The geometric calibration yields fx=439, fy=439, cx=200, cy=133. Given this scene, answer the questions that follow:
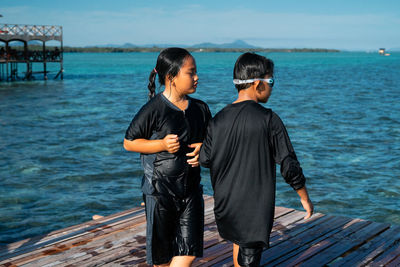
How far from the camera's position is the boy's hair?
2.90 metres

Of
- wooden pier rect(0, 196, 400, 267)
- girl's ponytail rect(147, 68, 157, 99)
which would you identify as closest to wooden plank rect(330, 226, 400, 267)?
wooden pier rect(0, 196, 400, 267)

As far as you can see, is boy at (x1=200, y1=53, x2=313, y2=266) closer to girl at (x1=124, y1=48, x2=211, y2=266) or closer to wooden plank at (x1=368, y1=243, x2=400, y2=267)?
girl at (x1=124, y1=48, x2=211, y2=266)

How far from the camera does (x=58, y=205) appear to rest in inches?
408

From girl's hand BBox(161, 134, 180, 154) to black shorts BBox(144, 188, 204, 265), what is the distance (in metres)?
0.38

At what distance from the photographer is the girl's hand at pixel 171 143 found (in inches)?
117

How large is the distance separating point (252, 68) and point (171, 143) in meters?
0.74

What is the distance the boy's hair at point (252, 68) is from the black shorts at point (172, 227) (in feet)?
3.10

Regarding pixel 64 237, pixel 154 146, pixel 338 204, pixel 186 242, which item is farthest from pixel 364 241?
pixel 338 204

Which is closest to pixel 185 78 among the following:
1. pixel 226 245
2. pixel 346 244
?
pixel 226 245

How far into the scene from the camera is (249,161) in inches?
111

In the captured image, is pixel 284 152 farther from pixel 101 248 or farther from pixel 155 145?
pixel 101 248

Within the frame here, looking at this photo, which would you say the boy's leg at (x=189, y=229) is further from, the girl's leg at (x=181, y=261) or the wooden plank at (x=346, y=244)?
the wooden plank at (x=346, y=244)

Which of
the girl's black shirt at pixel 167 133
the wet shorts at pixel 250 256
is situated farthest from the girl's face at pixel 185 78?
the wet shorts at pixel 250 256

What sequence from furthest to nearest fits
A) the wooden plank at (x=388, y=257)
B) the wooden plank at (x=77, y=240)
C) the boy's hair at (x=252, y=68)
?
the wooden plank at (x=77, y=240), the wooden plank at (x=388, y=257), the boy's hair at (x=252, y=68)
